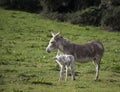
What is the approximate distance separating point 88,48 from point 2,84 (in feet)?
14.7

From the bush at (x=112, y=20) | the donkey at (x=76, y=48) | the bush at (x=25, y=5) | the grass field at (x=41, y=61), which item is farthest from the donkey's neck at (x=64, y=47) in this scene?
the bush at (x=25, y=5)

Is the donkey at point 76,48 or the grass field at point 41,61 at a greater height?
the donkey at point 76,48

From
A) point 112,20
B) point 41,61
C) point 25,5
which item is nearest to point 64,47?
point 41,61

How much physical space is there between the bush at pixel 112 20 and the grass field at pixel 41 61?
3.34 ft

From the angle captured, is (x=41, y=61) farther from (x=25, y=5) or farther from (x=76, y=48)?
(x=25, y=5)

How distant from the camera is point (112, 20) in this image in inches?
1567

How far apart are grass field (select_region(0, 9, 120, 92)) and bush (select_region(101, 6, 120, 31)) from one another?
102 centimetres

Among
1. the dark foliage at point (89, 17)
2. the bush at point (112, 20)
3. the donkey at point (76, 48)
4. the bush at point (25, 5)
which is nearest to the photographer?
the donkey at point (76, 48)

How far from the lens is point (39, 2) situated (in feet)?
173

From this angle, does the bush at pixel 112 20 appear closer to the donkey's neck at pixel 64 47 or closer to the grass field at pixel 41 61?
the grass field at pixel 41 61

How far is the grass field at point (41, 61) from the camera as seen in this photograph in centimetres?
1501

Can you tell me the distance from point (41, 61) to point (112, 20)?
19412mm

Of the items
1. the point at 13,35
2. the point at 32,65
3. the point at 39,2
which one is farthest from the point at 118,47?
the point at 39,2

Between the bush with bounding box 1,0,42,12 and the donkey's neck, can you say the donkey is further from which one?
the bush with bounding box 1,0,42,12
